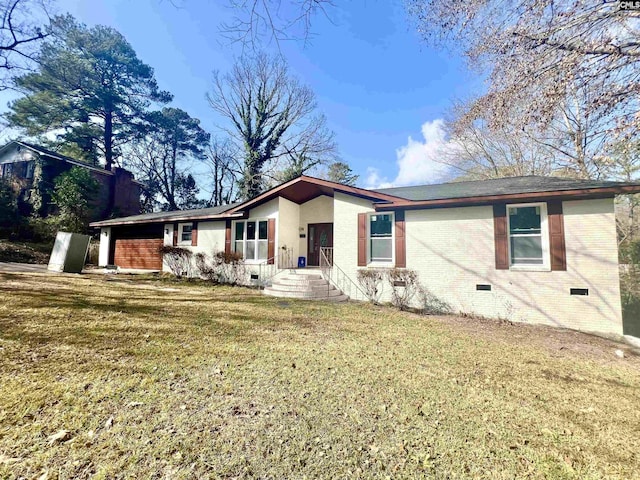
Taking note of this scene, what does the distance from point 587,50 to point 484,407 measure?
278 inches

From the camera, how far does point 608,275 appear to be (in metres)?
6.59

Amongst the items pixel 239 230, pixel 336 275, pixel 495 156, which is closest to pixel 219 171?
pixel 239 230

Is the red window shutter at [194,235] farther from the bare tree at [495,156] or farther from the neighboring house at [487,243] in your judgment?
the bare tree at [495,156]

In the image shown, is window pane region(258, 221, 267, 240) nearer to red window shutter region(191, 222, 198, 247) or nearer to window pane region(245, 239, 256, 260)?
window pane region(245, 239, 256, 260)

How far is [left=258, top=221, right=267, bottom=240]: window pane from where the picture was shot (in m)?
12.1

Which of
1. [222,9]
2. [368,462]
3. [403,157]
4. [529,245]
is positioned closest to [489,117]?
[529,245]

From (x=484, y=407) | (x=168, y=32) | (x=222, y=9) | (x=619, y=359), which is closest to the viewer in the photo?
(x=484, y=407)

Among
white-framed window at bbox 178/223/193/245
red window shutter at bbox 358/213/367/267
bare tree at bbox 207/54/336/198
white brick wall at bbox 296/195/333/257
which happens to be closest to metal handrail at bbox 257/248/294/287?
white brick wall at bbox 296/195/333/257

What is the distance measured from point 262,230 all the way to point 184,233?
4.83m

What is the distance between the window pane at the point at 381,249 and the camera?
9438 mm

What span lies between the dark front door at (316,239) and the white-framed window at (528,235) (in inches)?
266

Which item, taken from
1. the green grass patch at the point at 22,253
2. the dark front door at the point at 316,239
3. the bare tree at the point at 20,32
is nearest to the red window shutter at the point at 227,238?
the dark front door at the point at 316,239

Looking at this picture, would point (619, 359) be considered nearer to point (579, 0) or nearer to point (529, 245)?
point (529, 245)

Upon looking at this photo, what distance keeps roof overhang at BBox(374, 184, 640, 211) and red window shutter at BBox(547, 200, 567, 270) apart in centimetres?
29
